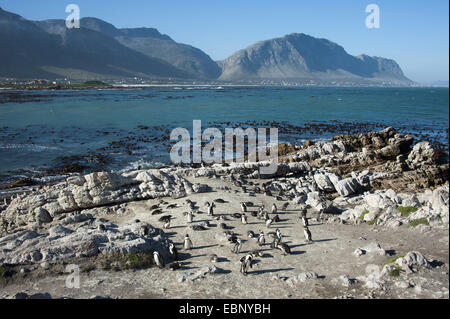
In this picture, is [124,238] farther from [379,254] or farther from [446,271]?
[446,271]

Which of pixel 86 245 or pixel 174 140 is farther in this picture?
pixel 174 140

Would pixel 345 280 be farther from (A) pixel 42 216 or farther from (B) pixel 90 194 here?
(A) pixel 42 216

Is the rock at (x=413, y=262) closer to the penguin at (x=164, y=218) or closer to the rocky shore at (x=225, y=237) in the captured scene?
the rocky shore at (x=225, y=237)

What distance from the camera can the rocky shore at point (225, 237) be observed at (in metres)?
10.2

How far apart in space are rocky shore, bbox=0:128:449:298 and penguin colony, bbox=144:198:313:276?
10 cm

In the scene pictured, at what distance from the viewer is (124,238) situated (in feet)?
42.2

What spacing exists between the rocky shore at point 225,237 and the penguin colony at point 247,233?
0.33 feet

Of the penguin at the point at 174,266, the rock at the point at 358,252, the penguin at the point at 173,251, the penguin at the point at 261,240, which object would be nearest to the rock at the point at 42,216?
the penguin at the point at 173,251

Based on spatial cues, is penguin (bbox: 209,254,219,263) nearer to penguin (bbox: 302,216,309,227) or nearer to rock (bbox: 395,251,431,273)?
penguin (bbox: 302,216,309,227)

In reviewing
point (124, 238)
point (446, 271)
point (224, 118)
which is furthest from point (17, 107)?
point (446, 271)

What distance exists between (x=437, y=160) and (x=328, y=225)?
16.2m

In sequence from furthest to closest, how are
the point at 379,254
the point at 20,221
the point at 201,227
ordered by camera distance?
1. the point at 20,221
2. the point at 201,227
3. the point at 379,254

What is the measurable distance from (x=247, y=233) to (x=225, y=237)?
1.19m

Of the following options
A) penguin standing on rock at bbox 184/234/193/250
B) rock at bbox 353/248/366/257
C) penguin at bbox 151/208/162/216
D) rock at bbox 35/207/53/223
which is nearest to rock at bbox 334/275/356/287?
rock at bbox 353/248/366/257
